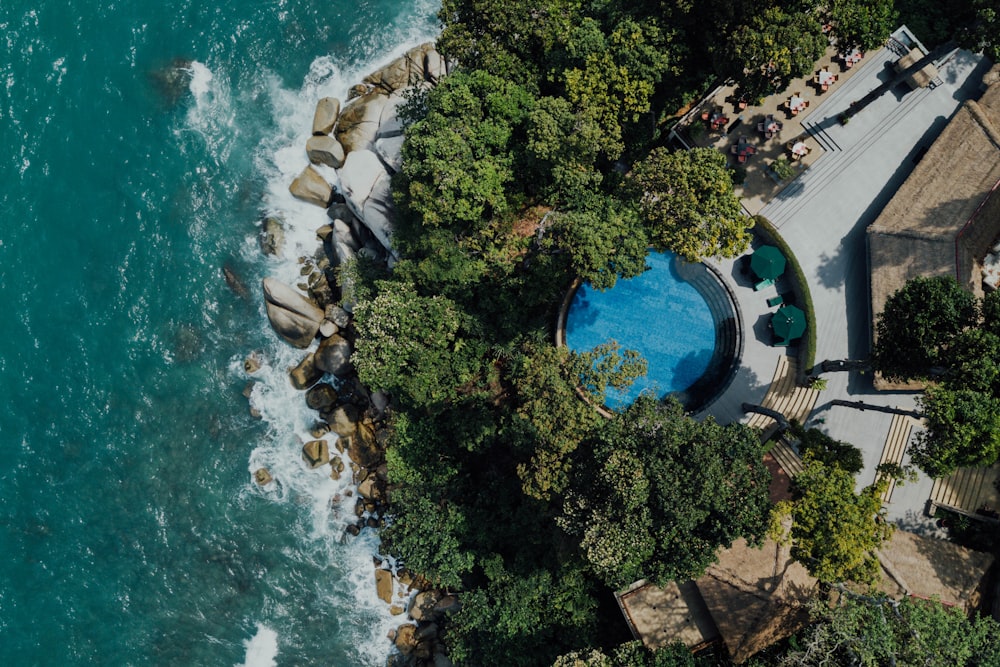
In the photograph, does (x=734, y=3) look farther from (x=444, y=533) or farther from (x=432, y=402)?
(x=444, y=533)

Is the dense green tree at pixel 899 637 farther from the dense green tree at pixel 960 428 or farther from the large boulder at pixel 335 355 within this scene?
the large boulder at pixel 335 355

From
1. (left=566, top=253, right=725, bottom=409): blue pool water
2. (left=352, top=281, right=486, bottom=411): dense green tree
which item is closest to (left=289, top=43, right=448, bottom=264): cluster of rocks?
(left=352, top=281, right=486, bottom=411): dense green tree

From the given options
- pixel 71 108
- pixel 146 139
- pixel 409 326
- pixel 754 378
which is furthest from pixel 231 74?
pixel 754 378

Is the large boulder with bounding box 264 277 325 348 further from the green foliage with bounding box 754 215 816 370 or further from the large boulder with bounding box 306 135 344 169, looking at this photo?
the green foliage with bounding box 754 215 816 370

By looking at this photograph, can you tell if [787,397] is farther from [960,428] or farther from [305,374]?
[305,374]

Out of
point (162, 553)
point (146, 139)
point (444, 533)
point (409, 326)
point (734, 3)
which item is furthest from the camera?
point (146, 139)

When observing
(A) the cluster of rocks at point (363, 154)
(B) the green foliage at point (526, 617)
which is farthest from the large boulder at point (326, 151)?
(B) the green foliage at point (526, 617)

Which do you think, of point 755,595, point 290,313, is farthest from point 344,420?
point 755,595
